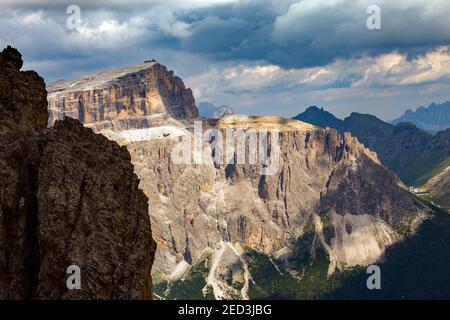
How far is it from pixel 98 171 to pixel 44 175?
6.01 metres

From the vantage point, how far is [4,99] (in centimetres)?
8625

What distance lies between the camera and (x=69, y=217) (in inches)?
2783

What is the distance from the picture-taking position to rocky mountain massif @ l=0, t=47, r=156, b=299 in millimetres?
67625

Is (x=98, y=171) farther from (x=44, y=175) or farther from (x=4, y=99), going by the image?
(x=4, y=99)

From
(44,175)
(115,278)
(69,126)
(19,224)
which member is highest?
(69,126)

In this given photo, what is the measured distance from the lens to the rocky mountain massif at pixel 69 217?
67.6 m

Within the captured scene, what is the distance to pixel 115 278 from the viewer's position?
6794 centimetres
